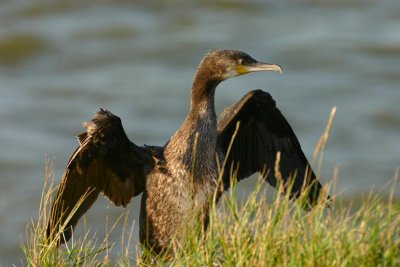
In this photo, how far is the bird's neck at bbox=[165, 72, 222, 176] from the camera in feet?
22.9

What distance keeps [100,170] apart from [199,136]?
2.12 ft

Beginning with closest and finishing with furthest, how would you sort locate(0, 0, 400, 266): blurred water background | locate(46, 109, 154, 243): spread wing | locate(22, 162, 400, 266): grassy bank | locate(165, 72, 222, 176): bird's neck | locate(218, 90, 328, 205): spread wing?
1. locate(22, 162, 400, 266): grassy bank
2. locate(46, 109, 154, 243): spread wing
3. locate(165, 72, 222, 176): bird's neck
4. locate(218, 90, 328, 205): spread wing
5. locate(0, 0, 400, 266): blurred water background

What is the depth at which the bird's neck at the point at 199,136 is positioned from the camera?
6969 millimetres

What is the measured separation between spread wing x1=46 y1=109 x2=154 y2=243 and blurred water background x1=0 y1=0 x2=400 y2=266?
10.2 feet

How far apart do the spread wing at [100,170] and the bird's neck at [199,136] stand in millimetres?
245

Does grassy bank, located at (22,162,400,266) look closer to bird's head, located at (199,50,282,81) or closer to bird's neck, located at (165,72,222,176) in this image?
bird's neck, located at (165,72,222,176)

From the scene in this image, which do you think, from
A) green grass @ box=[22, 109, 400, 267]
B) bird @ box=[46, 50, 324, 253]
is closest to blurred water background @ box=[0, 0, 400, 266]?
bird @ box=[46, 50, 324, 253]

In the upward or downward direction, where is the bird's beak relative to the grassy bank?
upward

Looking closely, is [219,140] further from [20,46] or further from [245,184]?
[20,46]

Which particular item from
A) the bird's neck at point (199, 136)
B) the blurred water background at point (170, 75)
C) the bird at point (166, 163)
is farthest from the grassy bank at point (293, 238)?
the blurred water background at point (170, 75)

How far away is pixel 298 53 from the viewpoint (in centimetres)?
1464

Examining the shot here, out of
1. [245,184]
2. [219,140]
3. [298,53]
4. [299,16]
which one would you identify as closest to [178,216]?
[219,140]

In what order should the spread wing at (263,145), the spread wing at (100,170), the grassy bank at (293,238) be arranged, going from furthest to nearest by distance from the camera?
the spread wing at (263,145) → the spread wing at (100,170) → the grassy bank at (293,238)

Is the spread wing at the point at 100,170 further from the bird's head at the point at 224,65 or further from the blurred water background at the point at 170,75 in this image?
the blurred water background at the point at 170,75
